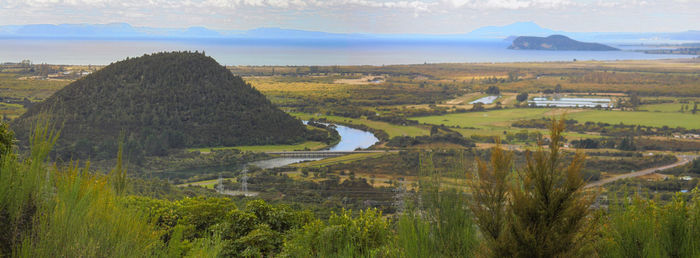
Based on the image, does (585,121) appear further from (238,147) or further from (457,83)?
(457,83)

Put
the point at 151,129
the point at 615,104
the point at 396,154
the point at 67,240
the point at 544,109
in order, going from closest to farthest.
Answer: the point at 67,240 → the point at 396,154 → the point at 151,129 → the point at 544,109 → the point at 615,104

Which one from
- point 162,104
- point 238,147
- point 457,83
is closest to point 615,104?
point 457,83

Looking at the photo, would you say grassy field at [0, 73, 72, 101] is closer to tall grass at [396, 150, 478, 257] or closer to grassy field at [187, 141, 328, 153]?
grassy field at [187, 141, 328, 153]

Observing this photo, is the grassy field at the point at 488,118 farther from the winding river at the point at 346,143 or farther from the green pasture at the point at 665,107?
the green pasture at the point at 665,107

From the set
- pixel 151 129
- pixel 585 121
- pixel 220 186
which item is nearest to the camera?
pixel 220 186

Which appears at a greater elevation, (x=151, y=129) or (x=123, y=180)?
(x=123, y=180)
